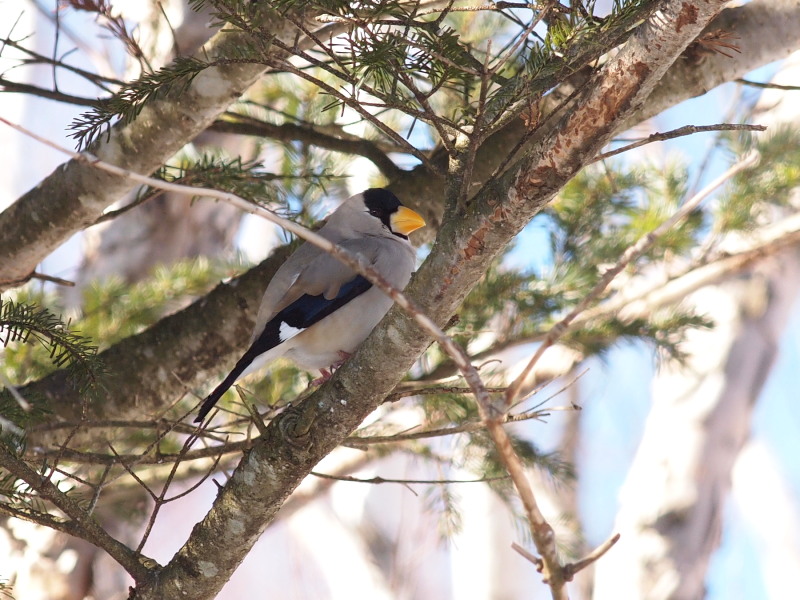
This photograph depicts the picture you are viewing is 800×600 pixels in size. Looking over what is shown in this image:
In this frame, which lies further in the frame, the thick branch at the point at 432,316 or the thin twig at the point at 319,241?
the thick branch at the point at 432,316

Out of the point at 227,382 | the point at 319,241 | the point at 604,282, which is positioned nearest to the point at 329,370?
the point at 227,382

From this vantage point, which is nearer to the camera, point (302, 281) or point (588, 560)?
point (588, 560)

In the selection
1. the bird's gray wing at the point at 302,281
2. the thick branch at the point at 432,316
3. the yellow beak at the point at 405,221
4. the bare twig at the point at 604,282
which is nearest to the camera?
the bare twig at the point at 604,282

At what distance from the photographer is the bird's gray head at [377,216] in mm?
2953

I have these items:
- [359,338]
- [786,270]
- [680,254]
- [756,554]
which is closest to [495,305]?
[359,338]

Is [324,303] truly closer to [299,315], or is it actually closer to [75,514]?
[299,315]

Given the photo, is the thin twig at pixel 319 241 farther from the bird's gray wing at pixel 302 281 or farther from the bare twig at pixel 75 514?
the bird's gray wing at pixel 302 281

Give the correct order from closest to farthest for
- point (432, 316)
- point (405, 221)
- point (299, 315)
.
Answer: point (432, 316), point (299, 315), point (405, 221)

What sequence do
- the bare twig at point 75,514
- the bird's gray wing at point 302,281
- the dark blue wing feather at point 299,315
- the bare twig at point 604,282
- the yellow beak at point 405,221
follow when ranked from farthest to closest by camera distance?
the yellow beak at point 405,221, the bird's gray wing at point 302,281, the dark blue wing feather at point 299,315, the bare twig at point 75,514, the bare twig at point 604,282

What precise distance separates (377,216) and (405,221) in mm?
244

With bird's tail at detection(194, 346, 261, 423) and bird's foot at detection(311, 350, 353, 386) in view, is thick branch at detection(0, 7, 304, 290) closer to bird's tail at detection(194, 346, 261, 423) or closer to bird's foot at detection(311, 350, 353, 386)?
bird's tail at detection(194, 346, 261, 423)

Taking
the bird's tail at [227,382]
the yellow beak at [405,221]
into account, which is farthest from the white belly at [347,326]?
the yellow beak at [405,221]

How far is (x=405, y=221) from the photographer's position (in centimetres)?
296

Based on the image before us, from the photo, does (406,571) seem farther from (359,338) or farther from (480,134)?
(480,134)
